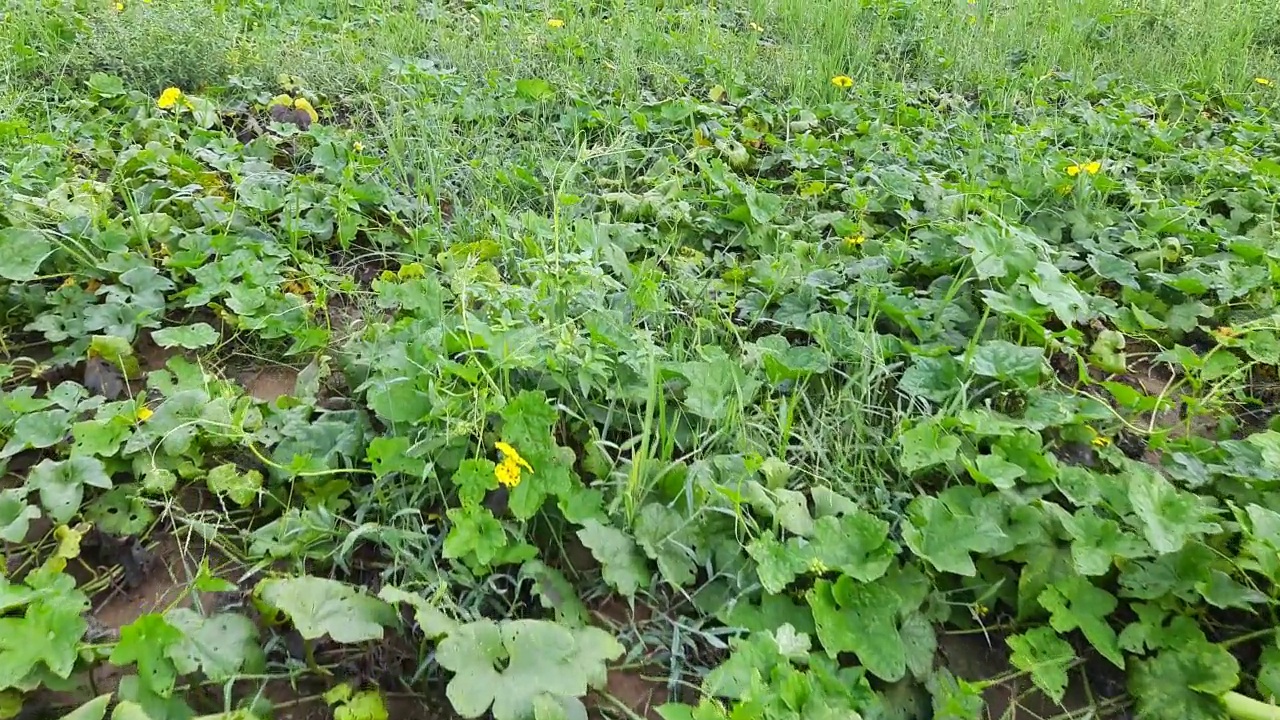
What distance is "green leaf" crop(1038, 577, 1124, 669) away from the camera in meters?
1.52

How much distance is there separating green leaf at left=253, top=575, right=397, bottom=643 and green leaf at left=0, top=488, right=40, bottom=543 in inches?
20.4

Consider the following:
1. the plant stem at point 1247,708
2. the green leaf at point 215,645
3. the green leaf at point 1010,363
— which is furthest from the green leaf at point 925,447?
the green leaf at point 215,645

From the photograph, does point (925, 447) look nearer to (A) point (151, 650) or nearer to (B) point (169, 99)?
(A) point (151, 650)

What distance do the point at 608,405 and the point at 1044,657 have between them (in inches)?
40.9

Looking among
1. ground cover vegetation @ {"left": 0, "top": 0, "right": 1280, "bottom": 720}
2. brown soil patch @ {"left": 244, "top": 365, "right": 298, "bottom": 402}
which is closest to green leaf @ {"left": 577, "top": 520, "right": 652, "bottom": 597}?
ground cover vegetation @ {"left": 0, "top": 0, "right": 1280, "bottom": 720}

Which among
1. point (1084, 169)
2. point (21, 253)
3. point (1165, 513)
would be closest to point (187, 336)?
point (21, 253)

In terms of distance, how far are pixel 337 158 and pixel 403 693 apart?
2.08m

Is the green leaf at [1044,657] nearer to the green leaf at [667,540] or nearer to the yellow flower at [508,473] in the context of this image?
the green leaf at [667,540]

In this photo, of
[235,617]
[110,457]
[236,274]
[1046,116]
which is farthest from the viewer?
[1046,116]

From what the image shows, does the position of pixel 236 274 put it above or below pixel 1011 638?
above

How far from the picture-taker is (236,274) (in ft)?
7.39

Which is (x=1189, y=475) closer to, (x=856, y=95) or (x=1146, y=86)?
(x=856, y=95)

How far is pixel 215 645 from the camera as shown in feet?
4.50

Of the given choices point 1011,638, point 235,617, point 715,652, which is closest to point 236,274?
point 235,617
